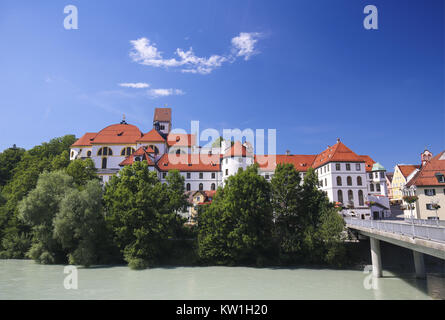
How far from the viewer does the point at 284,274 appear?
24.1 meters

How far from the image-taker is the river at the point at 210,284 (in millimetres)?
17891

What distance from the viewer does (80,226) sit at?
2636 centimetres

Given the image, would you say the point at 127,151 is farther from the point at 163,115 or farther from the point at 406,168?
the point at 406,168

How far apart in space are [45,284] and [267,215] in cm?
1983

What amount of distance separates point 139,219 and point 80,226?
542 cm

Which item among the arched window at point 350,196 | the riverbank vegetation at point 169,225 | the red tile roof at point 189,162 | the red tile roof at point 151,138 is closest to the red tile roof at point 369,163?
the arched window at point 350,196

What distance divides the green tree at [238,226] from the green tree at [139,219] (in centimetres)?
391

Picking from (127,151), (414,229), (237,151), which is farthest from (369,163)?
(127,151)

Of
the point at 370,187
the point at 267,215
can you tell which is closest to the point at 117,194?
the point at 267,215

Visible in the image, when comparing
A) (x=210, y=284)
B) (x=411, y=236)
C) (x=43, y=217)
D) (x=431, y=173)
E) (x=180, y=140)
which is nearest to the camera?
(x=411, y=236)

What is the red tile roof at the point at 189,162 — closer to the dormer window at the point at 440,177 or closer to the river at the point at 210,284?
the river at the point at 210,284

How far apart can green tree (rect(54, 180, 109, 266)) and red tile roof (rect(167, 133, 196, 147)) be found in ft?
101

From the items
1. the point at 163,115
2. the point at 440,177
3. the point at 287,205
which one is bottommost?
the point at 287,205
